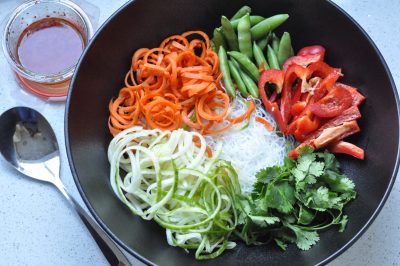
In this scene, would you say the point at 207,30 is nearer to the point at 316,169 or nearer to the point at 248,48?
the point at 248,48

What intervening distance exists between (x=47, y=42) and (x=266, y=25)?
0.78 metres

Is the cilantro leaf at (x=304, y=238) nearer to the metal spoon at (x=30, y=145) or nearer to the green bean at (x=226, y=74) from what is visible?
the green bean at (x=226, y=74)

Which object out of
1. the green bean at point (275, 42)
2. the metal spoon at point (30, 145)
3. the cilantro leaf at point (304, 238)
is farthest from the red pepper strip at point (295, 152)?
the metal spoon at point (30, 145)

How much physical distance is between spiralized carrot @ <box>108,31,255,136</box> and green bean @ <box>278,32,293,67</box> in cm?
18

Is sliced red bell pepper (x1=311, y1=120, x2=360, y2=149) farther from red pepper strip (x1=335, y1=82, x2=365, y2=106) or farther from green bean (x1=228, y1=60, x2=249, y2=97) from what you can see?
green bean (x1=228, y1=60, x2=249, y2=97)

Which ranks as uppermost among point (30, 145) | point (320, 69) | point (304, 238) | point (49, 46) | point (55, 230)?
point (320, 69)

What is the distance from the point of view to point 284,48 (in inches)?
68.5

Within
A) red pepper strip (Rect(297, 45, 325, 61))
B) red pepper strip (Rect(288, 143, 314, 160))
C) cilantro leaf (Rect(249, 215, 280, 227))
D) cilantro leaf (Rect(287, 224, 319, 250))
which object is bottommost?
cilantro leaf (Rect(287, 224, 319, 250))

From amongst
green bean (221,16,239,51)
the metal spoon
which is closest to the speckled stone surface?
the metal spoon

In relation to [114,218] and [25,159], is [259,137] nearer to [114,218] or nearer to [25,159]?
[114,218]

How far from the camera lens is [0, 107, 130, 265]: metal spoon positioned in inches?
70.6

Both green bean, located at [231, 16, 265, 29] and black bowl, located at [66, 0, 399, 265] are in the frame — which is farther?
green bean, located at [231, 16, 265, 29]

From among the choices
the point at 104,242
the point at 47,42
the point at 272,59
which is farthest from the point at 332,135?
the point at 47,42

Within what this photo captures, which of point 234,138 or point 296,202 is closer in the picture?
point 296,202
